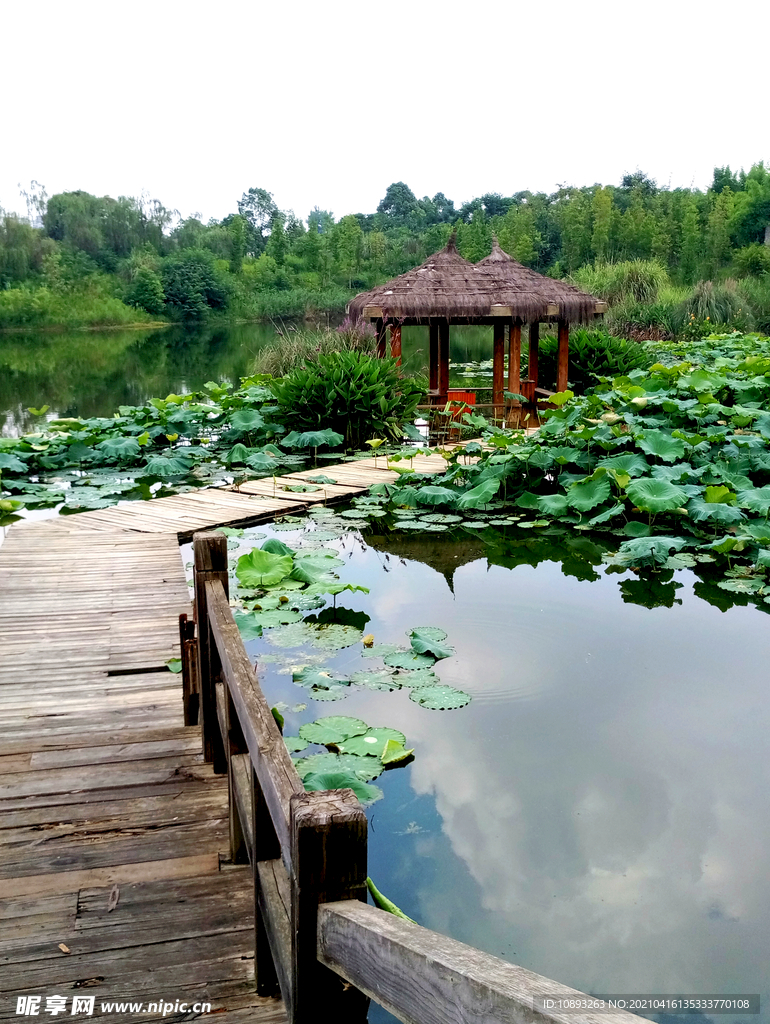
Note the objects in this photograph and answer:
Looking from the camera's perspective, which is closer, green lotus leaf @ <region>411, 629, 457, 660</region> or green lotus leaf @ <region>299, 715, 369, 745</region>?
green lotus leaf @ <region>299, 715, 369, 745</region>

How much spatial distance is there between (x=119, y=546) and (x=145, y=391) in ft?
34.9

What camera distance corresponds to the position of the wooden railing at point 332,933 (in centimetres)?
74

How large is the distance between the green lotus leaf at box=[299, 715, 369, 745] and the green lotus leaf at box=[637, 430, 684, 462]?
3.80m

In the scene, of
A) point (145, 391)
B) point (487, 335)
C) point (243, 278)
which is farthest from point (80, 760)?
point (243, 278)

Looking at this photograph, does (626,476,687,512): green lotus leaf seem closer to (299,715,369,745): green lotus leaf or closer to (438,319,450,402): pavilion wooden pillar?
(299,715,369,745): green lotus leaf

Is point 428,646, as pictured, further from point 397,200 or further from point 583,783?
point 397,200

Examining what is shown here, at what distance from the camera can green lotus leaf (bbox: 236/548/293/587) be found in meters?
4.48

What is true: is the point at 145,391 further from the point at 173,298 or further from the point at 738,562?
the point at 173,298

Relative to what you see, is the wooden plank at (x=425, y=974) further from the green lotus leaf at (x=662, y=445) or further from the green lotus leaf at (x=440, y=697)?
the green lotus leaf at (x=662, y=445)

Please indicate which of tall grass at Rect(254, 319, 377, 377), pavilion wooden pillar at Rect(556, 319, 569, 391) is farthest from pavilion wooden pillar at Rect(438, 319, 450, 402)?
pavilion wooden pillar at Rect(556, 319, 569, 391)

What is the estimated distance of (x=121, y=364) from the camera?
20594 mm

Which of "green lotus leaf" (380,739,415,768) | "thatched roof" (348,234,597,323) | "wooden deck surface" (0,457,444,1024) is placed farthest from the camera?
"thatched roof" (348,234,597,323)

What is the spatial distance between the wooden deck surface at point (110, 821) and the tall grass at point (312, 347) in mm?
6800

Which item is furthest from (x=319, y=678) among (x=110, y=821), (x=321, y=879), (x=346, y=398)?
(x=346, y=398)
